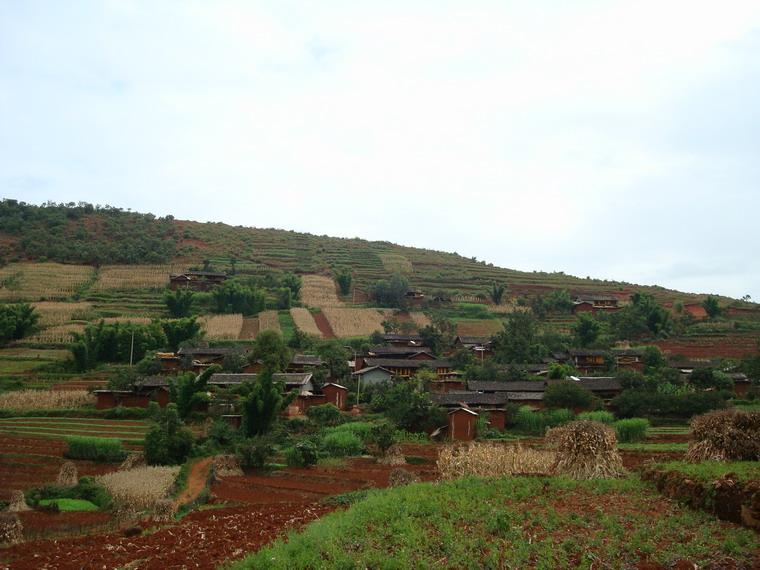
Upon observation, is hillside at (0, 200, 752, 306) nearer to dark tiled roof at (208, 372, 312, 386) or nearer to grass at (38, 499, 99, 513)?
dark tiled roof at (208, 372, 312, 386)

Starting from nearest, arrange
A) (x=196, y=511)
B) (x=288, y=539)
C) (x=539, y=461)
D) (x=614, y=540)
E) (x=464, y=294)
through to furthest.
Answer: (x=614, y=540) < (x=288, y=539) < (x=196, y=511) < (x=539, y=461) < (x=464, y=294)

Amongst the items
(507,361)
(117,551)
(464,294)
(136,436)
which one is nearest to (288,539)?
(117,551)

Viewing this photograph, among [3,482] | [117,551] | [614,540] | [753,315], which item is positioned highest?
[753,315]

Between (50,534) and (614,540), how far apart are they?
13919 millimetres

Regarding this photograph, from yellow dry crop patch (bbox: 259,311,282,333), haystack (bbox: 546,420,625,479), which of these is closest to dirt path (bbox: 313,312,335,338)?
yellow dry crop patch (bbox: 259,311,282,333)

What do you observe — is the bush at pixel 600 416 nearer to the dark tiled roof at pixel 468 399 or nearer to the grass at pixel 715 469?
the dark tiled roof at pixel 468 399

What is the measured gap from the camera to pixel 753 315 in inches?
2992

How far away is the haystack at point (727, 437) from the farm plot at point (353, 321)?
49480 mm

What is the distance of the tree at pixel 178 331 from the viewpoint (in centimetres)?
5574

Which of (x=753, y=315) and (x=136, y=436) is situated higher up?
Answer: (x=753, y=315)

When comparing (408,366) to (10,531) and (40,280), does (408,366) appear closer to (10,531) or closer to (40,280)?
(10,531)

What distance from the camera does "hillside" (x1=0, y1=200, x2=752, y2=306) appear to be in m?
83.2

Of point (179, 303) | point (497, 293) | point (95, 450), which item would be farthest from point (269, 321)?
point (95, 450)

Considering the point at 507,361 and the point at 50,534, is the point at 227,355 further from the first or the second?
the point at 50,534
